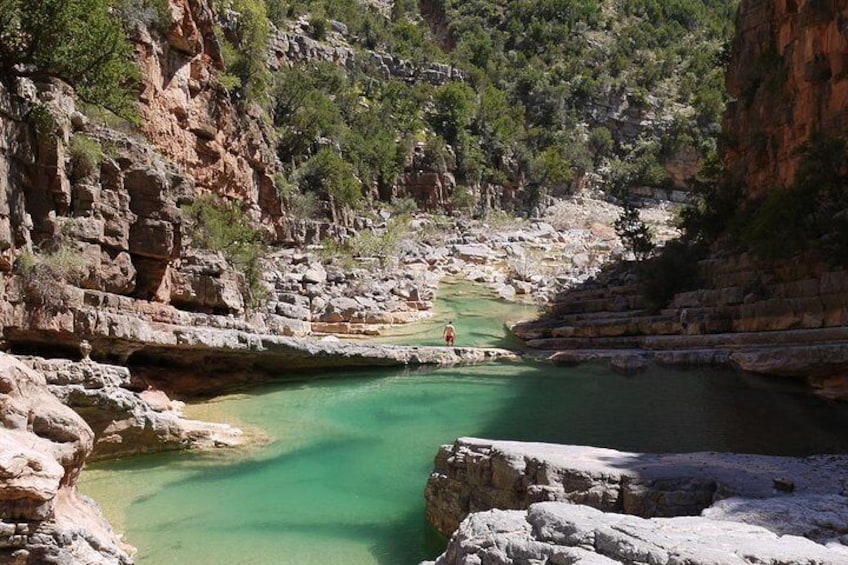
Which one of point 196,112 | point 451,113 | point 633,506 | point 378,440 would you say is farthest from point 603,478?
point 451,113

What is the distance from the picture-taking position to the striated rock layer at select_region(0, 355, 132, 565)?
5.45 meters

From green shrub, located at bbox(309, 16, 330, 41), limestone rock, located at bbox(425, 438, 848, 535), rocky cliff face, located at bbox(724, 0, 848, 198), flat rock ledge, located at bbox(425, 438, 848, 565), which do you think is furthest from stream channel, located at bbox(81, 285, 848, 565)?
green shrub, located at bbox(309, 16, 330, 41)

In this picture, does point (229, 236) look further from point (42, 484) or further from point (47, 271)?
point (42, 484)

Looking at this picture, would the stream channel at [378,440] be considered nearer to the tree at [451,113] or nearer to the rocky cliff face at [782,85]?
the rocky cliff face at [782,85]

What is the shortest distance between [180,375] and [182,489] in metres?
6.03

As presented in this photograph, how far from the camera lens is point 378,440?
1212 centimetres

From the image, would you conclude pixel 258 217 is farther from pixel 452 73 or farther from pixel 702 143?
pixel 702 143

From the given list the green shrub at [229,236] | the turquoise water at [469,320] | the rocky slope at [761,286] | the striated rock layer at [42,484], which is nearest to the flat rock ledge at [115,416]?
the striated rock layer at [42,484]

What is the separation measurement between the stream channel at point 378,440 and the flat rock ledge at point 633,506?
4.23 ft

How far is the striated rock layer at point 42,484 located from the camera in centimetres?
545

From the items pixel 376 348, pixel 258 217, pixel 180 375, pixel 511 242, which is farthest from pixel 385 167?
pixel 180 375

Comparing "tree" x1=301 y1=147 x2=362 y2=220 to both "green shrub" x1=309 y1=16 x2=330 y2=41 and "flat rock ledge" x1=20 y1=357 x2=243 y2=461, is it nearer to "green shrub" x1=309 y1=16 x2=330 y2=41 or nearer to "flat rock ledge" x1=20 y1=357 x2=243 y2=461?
"green shrub" x1=309 y1=16 x2=330 y2=41

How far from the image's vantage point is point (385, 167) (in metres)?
50.1

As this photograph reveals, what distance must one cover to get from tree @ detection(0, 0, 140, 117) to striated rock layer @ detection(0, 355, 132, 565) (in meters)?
8.88
